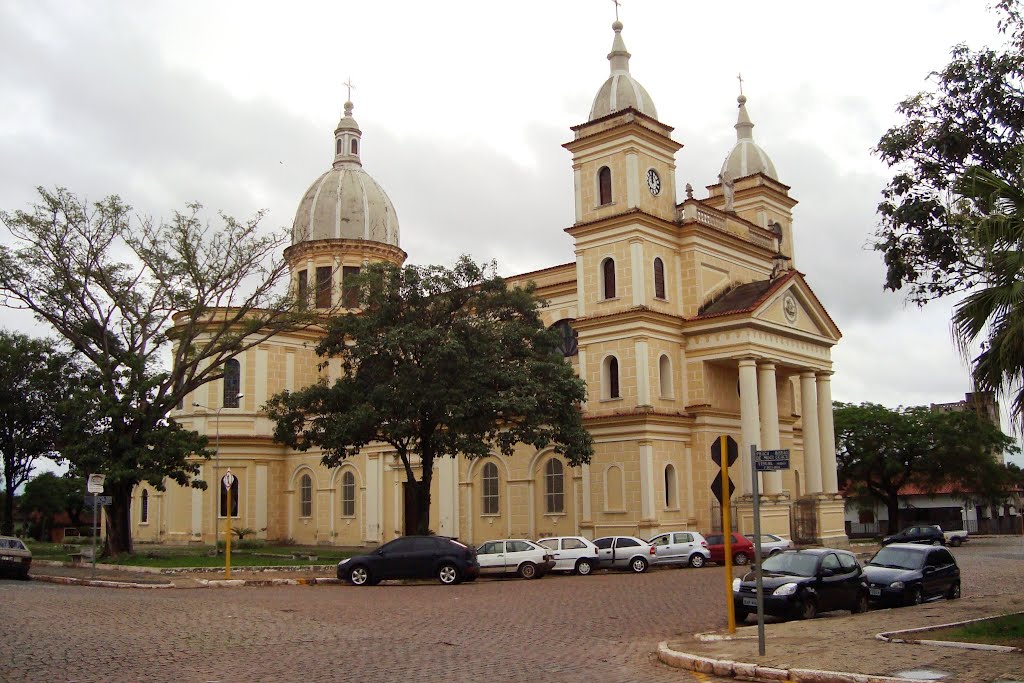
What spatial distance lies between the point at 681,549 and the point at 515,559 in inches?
238

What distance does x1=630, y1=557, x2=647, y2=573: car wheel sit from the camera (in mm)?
30547

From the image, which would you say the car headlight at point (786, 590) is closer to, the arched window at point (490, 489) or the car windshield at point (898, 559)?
the car windshield at point (898, 559)

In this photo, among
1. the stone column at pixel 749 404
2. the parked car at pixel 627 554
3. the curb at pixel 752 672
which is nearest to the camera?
the curb at pixel 752 672

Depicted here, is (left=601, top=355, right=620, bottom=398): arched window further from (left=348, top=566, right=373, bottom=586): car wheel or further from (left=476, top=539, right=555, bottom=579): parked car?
(left=348, top=566, right=373, bottom=586): car wheel

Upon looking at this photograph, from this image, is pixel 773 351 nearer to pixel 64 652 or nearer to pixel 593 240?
pixel 593 240

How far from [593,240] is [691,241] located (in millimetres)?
4084

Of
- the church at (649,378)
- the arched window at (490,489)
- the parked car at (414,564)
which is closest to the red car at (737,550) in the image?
the church at (649,378)

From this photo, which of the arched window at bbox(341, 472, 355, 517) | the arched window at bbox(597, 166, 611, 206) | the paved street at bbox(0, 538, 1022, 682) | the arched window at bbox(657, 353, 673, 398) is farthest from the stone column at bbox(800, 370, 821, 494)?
the arched window at bbox(341, 472, 355, 517)

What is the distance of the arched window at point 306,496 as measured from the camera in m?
50.3

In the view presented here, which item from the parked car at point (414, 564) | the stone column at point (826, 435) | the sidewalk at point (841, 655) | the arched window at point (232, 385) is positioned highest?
the arched window at point (232, 385)

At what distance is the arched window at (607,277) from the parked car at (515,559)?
14.1 m

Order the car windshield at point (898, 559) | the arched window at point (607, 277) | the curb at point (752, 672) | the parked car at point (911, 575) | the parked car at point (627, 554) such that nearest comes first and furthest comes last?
1. the curb at point (752, 672)
2. the parked car at point (911, 575)
3. the car windshield at point (898, 559)
4. the parked car at point (627, 554)
5. the arched window at point (607, 277)

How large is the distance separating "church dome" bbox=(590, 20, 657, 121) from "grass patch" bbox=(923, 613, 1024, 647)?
94.7ft

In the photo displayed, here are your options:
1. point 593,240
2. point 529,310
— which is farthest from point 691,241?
point 529,310
